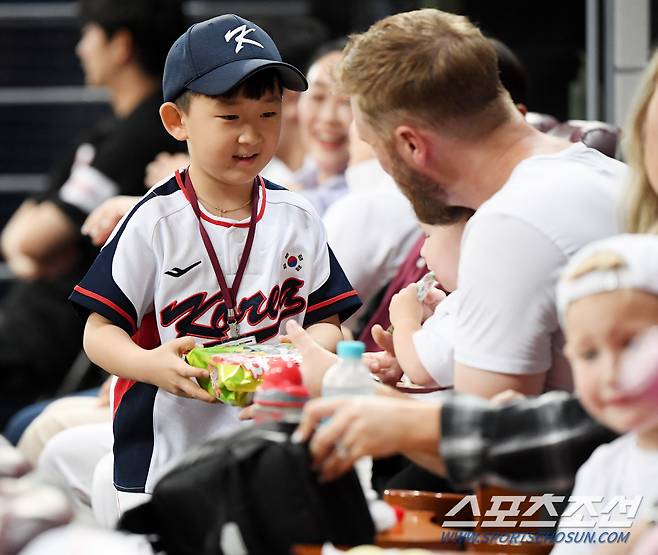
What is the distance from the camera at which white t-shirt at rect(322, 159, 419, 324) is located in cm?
410

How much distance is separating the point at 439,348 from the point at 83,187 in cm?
286

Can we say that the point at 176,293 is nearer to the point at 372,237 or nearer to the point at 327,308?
the point at 327,308

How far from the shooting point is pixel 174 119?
3096mm

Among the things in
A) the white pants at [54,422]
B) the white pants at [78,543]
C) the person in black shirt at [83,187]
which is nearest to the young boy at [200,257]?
the white pants at [78,543]

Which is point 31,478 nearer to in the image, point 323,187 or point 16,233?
point 323,187

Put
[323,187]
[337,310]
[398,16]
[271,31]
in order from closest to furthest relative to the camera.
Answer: [398,16]
[337,310]
[323,187]
[271,31]

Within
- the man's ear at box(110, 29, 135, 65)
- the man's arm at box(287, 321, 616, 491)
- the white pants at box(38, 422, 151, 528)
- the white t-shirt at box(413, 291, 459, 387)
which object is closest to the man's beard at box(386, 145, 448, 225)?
the white t-shirt at box(413, 291, 459, 387)

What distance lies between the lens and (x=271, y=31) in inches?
272

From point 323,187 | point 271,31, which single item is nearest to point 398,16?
point 323,187

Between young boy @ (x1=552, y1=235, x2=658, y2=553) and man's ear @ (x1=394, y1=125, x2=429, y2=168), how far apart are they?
82 cm

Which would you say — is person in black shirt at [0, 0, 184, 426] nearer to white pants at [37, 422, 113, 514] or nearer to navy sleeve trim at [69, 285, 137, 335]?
white pants at [37, 422, 113, 514]

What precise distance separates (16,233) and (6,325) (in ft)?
1.32

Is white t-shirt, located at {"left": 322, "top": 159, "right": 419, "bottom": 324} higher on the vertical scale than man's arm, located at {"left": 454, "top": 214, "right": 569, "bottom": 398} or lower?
lower

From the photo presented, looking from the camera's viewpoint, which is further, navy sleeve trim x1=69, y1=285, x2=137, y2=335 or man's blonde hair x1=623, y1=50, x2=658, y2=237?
navy sleeve trim x1=69, y1=285, x2=137, y2=335
